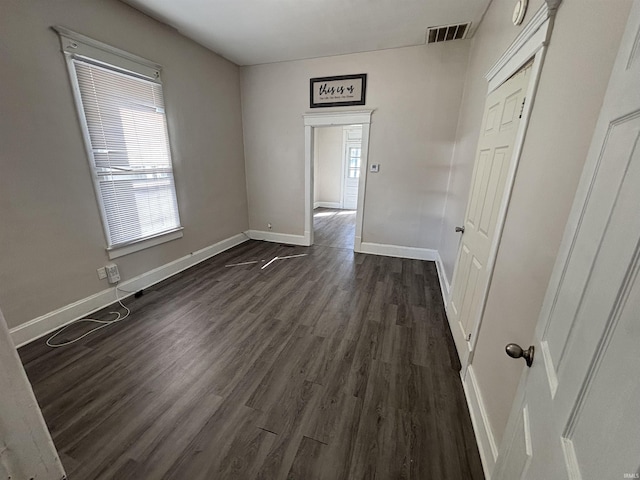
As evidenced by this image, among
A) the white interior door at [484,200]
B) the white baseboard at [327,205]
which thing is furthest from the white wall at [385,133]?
the white baseboard at [327,205]

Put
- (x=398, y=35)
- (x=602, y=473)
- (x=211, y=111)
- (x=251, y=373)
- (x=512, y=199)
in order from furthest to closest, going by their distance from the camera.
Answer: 1. (x=211, y=111)
2. (x=398, y=35)
3. (x=251, y=373)
4. (x=512, y=199)
5. (x=602, y=473)

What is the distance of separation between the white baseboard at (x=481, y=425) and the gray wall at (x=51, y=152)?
3.23 meters

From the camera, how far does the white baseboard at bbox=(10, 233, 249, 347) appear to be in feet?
6.65

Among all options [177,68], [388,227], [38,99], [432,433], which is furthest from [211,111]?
[432,433]

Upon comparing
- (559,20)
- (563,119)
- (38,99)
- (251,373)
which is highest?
(559,20)

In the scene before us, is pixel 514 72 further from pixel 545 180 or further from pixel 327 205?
pixel 327 205

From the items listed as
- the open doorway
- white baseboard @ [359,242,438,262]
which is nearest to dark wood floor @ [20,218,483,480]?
white baseboard @ [359,242,438,262]

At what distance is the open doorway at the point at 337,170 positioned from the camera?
7.28 meters

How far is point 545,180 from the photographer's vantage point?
1060 mm

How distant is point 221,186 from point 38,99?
6.90 ft

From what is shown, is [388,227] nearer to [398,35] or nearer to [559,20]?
[398,35]

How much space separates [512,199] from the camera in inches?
53.9

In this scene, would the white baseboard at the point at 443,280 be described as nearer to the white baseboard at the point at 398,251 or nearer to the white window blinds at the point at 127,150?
the white baseboard at the point at 398,251

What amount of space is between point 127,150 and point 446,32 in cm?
364
